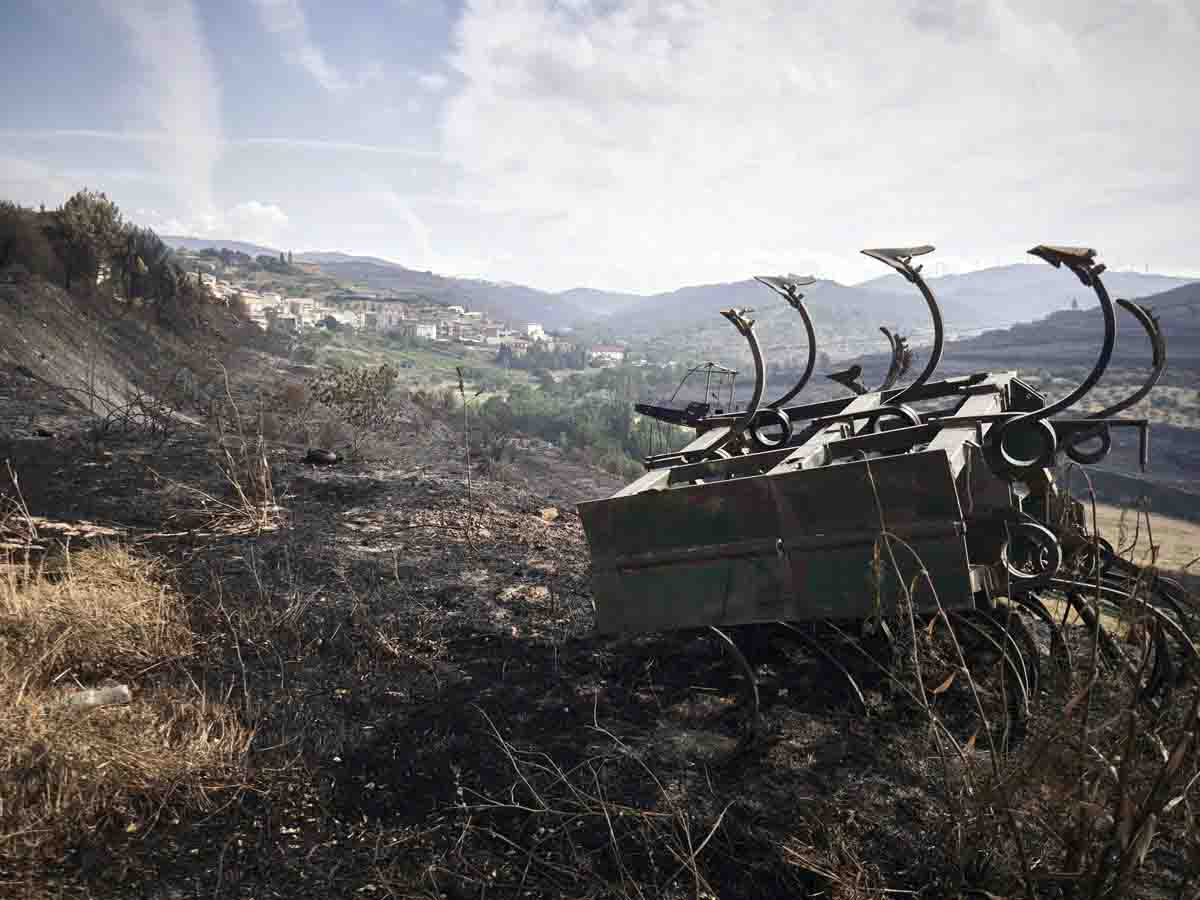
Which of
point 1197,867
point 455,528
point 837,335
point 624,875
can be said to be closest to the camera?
point 1197,867

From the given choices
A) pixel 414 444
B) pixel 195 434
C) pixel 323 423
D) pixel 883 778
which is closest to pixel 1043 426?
pixel 883 778

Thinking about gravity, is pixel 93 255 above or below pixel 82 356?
above

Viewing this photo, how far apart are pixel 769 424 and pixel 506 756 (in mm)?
2784

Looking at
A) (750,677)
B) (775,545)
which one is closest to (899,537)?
(775,545)

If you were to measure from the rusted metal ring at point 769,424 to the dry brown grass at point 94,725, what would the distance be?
340 centimetres

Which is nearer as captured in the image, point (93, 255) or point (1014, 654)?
point (1014, 654)

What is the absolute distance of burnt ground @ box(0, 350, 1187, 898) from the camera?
2.82 meters

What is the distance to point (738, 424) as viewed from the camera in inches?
192

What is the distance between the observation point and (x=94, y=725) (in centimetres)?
329

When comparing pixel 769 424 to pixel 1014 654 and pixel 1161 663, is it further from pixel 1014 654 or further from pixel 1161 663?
pixel 1161 663

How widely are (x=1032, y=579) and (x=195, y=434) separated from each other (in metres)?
9.43

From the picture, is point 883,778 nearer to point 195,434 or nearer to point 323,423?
point 195,434

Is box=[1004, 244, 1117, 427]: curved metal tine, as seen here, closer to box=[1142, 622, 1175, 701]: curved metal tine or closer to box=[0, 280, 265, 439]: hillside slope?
box=[1142, 622, 1175, 701]: curved metal tine

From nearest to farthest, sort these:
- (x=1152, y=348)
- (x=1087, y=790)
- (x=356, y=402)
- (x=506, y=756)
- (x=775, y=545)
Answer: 1. (x=1087, y=790)
2. (x=775, y=545)
3. (x=1152, y=348)
4. (x=506, y=756)
5. (x=356, y=402)
